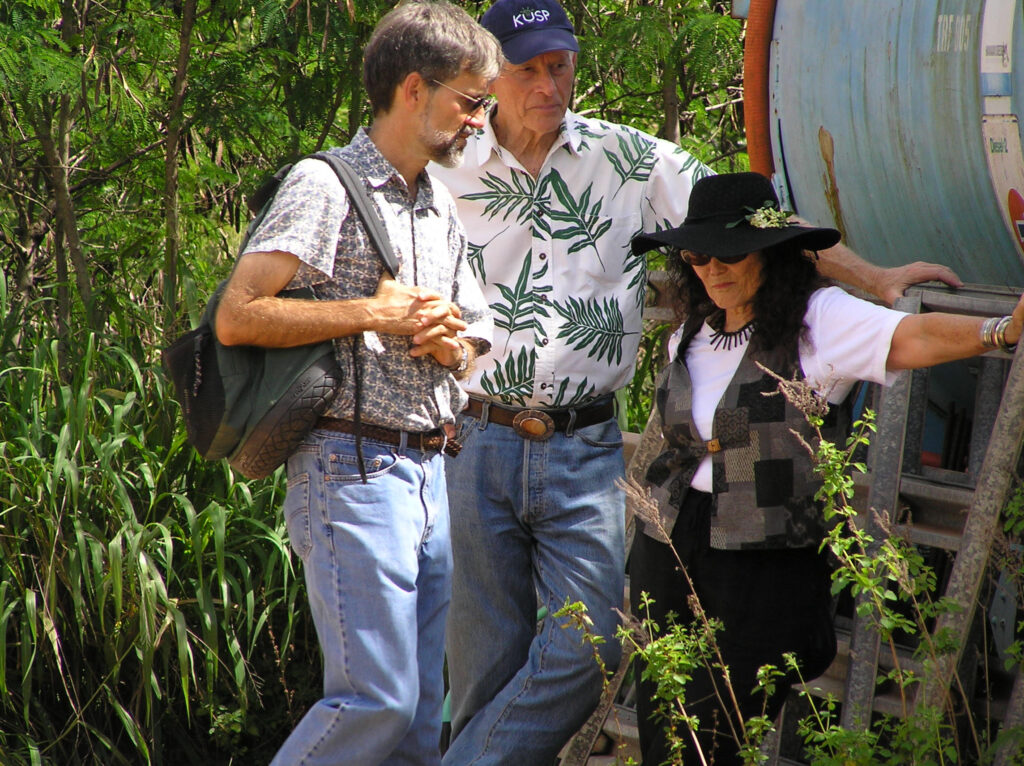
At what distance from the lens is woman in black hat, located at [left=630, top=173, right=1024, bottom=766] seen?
253 centimetres

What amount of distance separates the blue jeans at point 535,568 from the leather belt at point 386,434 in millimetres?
570

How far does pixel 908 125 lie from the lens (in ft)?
9.35

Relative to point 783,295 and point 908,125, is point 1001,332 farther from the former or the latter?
point 908,125

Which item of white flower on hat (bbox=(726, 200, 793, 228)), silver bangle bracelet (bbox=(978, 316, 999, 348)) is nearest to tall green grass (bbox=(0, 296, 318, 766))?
white flower on hat (bbox=(726, 200, 793, 228))

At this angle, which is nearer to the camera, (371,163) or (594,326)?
(371,163)

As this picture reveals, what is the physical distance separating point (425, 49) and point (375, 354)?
63 centimetres

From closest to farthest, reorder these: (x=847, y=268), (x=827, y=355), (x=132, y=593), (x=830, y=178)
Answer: (x=827, y=355)
(x=847, y=268)
(x=830, y=178)
(x=132, y=593)

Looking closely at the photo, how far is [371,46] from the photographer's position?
247cm

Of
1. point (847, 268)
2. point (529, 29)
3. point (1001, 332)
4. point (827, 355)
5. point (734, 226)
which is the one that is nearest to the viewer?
point (1001, 332)

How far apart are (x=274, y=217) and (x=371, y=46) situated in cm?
45

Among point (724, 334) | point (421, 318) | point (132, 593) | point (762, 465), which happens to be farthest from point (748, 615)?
point (132, 593)

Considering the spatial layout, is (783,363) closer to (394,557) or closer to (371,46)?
Result: (394,557)

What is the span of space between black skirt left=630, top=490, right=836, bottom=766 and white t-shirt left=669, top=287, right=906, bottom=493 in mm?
152

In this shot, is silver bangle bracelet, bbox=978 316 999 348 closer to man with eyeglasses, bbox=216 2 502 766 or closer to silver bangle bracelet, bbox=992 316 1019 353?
silver bangle bracelet, bbox=992 316 1019 353
